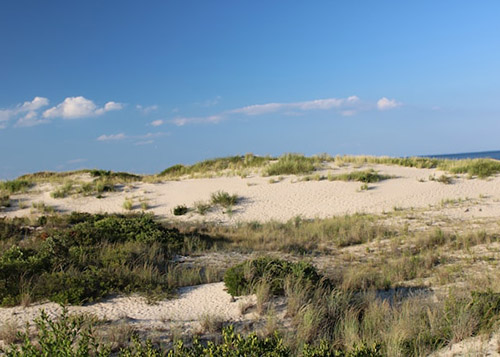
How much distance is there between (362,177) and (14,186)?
20714mm

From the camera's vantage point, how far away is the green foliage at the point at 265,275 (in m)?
6.64

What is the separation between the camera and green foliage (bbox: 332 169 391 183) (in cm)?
2284

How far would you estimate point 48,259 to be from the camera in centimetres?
791

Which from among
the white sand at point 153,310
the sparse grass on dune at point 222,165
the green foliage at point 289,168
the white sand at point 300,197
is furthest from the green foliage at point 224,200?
the white sand at point 153,310

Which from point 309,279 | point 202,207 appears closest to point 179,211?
point 202,207

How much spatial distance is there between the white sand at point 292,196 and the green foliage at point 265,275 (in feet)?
36.1

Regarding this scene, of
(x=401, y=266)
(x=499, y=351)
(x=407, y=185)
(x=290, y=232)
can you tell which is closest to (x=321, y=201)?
(x=407, y=185)

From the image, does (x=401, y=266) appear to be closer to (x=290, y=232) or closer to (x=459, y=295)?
(x=459, y=295)

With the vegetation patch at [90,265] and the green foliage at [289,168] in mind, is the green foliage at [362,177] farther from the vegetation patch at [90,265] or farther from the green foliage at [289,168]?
the vegetation patch at [90,265]

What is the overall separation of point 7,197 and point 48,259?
54.8ft

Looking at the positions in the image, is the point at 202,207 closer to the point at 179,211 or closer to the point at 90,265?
the point at 179,211

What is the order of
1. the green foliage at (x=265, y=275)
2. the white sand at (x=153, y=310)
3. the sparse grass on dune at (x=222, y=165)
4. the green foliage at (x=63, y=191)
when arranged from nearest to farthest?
1. the white sand at (x=153, y=310)
2. the green foliage at (x=265, y=275)
3. the green foliage at (x=63, y=191)
4. the sparse grass on dune at (x=222, y=165)

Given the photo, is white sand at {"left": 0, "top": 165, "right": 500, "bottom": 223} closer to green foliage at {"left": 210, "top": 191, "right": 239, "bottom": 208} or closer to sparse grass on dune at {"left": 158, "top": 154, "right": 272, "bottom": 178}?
green foliage at {"left": 210, "top": 191, "right": 239, "bottom": 208}

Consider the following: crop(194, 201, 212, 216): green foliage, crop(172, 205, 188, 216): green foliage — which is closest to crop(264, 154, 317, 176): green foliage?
crop(194, 201, 212, 216): green foliage
